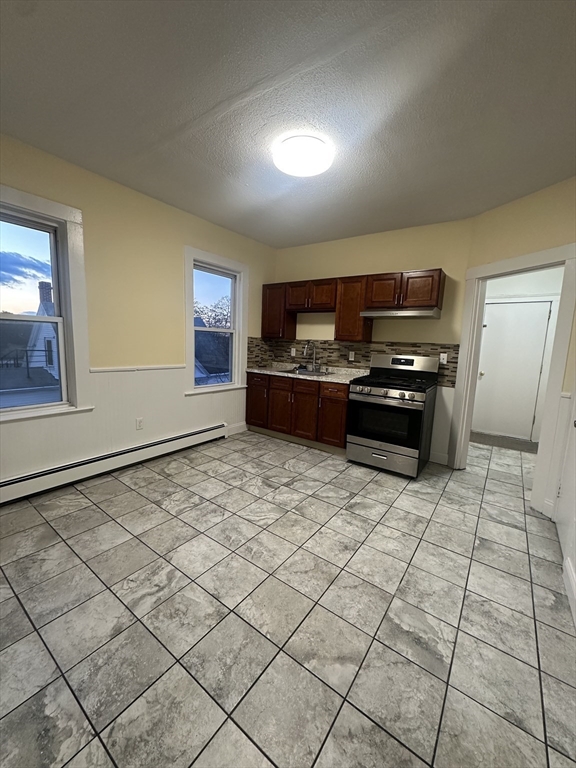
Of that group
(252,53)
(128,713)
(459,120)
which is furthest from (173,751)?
(459,120)

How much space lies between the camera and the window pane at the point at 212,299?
3793 millimetres

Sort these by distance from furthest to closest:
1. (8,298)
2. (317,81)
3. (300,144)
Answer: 1. (8,298)
2. (300,144)
3. (317,81)

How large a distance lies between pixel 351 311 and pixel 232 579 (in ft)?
9.99

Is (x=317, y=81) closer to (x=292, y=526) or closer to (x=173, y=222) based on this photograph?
(x=173, y=222)

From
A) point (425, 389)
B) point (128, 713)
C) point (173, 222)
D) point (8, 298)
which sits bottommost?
point (128, 713)

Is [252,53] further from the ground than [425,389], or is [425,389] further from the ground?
[252,53]

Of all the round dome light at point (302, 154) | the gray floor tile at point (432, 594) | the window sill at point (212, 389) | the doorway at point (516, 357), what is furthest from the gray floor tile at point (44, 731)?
the doorway at point (516, 357)

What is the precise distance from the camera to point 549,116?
69.9 inches

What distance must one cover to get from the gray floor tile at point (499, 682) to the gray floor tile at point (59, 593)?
177cm

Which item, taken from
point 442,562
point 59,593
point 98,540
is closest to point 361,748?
point 442,562

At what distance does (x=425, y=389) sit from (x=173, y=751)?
9.53 ft

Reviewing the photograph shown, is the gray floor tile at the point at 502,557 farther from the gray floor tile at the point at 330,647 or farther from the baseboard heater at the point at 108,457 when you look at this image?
the baseboard heater at the point at 108,457

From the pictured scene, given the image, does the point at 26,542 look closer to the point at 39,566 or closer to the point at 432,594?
the point at 39,566

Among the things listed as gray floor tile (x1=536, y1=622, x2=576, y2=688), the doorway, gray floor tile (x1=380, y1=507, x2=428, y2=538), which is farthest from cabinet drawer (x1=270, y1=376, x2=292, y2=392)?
gray floor tile (x1=536, y1=622, x2=576, y2=688)
